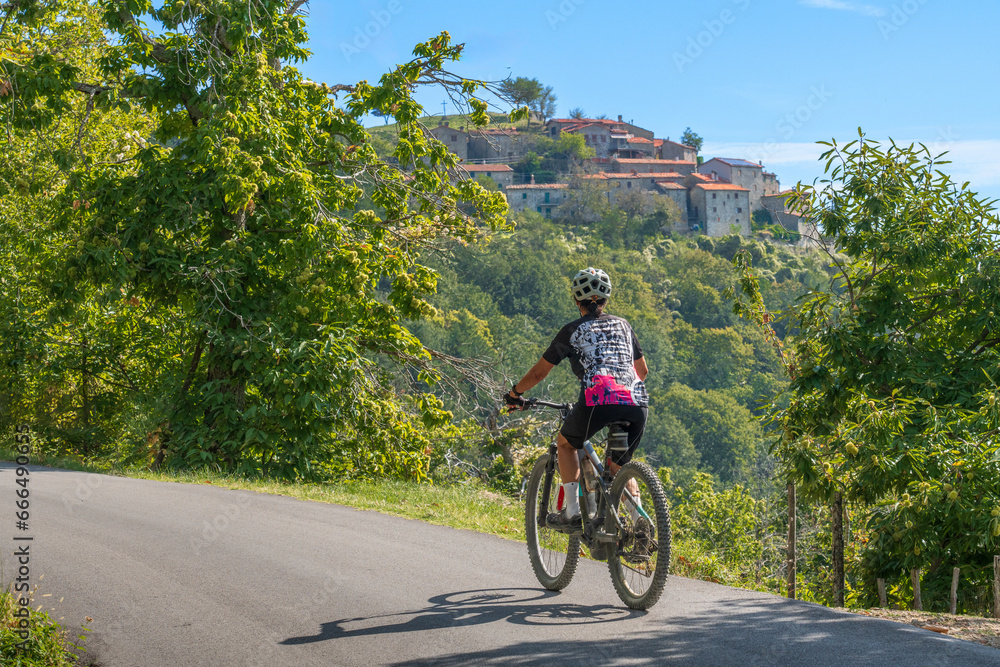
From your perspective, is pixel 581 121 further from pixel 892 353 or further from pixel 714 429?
pixel 892 353

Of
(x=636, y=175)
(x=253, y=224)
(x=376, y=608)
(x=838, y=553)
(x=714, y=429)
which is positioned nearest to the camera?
(x=376, y=608)

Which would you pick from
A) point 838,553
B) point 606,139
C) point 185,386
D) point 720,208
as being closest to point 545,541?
point 838,553

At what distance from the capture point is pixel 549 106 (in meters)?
159

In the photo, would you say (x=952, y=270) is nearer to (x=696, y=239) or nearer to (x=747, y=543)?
(x=747, y=543)

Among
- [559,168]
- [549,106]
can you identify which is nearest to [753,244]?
Answer: [559,168]

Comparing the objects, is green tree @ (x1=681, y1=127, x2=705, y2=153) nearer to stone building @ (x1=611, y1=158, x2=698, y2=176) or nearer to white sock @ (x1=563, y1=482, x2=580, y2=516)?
stone building @ (x1=611, y1=158, x2=698, y2=176)

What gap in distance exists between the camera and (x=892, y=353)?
31.0ft

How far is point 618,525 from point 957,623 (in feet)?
5.91

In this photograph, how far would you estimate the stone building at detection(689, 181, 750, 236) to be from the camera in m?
136

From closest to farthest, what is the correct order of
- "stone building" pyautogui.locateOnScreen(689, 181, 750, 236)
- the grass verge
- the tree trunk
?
the grass verge → the tree trunk → "stone building" pyautogui.locateOnScreen(689, 181, 750, 236)

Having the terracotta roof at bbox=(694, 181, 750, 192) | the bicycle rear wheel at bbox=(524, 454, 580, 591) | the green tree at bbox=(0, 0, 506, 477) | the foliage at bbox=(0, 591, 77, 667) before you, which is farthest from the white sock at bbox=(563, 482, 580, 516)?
the terracotta roof at bbox=(694, 181, 750, 192)

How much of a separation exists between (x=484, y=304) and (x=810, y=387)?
3265 inches

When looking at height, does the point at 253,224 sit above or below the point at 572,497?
above

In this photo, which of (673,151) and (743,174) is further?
(673,151)
